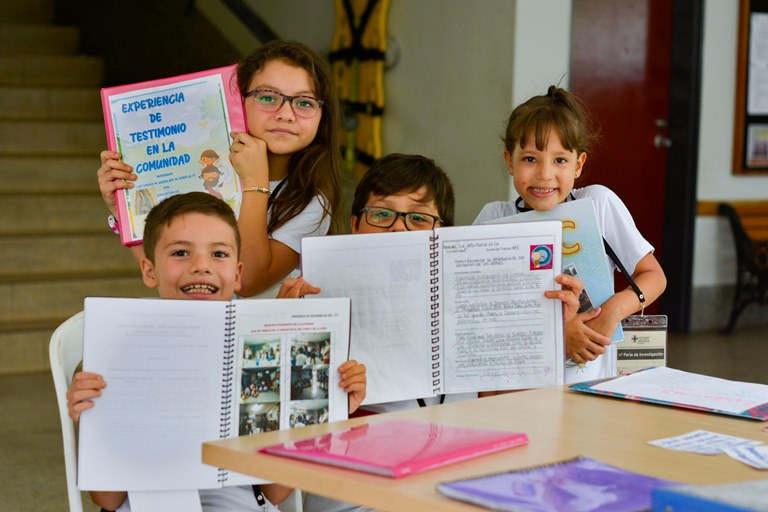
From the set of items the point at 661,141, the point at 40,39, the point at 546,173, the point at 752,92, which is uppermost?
the point at 40,39

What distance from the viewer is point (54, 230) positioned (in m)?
5.92

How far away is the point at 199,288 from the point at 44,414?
274cm

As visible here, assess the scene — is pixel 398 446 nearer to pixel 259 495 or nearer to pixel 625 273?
pixel 259 495

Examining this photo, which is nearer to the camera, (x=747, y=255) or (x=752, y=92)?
(x=747, y=255)

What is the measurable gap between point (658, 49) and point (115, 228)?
16.0ft

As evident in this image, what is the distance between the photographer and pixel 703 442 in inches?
57.6

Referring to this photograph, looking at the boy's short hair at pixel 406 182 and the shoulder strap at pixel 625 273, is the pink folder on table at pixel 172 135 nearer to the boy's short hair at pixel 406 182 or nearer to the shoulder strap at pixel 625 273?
the boy's short hair at pixel 406 182

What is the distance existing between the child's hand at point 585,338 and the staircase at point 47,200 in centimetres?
354

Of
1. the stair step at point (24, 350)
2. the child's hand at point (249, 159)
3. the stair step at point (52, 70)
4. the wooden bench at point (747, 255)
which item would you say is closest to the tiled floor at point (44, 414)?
the stair step at point (24, 350)

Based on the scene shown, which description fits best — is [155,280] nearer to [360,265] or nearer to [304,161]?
[360,265]

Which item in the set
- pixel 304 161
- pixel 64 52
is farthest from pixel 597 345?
pixel 64 52

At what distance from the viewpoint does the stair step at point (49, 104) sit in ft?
21.7

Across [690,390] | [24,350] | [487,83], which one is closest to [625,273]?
[690,390]

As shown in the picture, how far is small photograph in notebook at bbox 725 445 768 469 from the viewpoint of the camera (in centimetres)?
135
